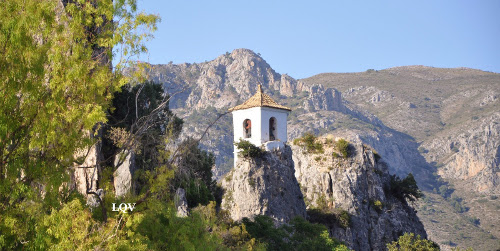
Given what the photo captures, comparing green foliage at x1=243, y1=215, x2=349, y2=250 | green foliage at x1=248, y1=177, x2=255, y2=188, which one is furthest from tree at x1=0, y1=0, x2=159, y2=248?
green foliage at x1=248, y1=177, x2=255, y2=188

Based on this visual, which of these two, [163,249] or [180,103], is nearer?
[163,249]

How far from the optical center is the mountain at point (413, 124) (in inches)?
5049

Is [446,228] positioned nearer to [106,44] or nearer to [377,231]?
[377,231]

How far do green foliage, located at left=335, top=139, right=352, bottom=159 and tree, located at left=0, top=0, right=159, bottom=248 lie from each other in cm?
3216

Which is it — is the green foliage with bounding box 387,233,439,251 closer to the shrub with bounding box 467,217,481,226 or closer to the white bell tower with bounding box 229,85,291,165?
the white bell tower with bounding box 229,85,291,165

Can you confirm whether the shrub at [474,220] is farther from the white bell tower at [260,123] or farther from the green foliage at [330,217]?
the white bell tower at [260,123]

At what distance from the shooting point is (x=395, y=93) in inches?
7613

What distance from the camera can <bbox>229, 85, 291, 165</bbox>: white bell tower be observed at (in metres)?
39.2

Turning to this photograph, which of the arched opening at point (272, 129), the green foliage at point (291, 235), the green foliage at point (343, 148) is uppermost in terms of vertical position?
the arched opening at point (272, 129)

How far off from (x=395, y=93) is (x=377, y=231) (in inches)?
6127

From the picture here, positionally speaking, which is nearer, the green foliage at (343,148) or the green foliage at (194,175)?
the green foliage at (194,175)

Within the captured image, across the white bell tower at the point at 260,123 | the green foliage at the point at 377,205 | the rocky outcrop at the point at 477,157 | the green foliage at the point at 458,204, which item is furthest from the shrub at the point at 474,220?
the white bell tower at the point at 260,123

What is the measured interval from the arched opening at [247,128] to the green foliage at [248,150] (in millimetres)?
2712

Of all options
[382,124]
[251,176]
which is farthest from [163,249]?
[382,124]
